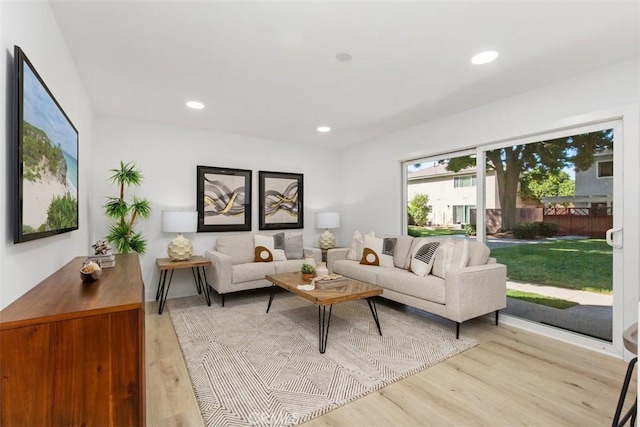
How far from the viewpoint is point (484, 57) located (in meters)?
2.34

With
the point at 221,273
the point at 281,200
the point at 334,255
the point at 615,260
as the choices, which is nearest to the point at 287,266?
the point at 334,255

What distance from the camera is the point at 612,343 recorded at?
8.16 ft

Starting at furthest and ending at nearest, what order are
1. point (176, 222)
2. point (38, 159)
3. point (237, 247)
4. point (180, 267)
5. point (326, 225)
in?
point (326, 225) → point (237, 247) → point (176, 222) → point (180, 267) → point (38, 159)

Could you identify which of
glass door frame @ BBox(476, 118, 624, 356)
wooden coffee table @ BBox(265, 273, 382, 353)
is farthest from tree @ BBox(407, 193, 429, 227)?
wooden coffee table @ BBox(265, 273, 382, 353)

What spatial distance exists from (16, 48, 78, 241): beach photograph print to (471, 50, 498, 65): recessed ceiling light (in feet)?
9.05

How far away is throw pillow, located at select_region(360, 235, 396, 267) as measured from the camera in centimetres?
389

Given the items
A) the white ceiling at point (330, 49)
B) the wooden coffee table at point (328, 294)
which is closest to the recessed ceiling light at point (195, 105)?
the white ceiling at point (330, 49)

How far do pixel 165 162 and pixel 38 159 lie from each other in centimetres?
275

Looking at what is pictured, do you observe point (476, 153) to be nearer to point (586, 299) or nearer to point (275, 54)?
point (586, 299)

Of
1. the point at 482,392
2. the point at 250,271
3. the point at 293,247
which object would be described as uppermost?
the point at 293,247

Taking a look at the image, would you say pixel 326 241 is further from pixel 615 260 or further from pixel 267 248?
pixel 615 260

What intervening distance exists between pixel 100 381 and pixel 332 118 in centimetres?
344

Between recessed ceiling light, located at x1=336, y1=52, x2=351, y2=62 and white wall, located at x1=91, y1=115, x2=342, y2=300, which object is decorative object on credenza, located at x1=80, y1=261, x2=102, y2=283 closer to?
recessed ceiling light, located at x1=336, y1=52, x2=351, y2=62

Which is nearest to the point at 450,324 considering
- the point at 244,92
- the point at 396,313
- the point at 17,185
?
the point at 396,313
